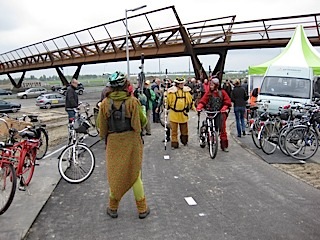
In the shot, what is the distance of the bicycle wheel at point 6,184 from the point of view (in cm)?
445

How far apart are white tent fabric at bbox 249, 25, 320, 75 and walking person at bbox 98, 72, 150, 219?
933cm

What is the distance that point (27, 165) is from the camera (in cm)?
554

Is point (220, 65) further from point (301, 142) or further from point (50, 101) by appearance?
point (301, 142)

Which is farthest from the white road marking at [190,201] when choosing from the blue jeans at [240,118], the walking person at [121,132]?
the blue jeans at [240,118]

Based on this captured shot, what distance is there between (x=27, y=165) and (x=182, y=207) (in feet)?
8.36

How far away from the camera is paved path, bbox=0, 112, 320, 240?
410 centimetres

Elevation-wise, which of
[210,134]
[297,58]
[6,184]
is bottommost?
[210,134]

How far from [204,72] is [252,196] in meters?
19.0

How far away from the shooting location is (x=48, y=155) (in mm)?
8367

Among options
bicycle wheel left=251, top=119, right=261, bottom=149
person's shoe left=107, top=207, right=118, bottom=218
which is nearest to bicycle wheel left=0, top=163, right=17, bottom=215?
person's shoe left=107, top=207, right=118, bottom=218

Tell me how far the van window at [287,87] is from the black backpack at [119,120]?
8.17 metres

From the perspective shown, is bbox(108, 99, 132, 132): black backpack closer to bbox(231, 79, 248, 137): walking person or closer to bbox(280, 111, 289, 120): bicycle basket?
bbox(280, 111, 289, 120): bicycle basket

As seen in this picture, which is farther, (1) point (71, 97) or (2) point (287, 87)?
(2) point (287, 87)

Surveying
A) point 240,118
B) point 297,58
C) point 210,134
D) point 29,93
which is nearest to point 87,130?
point 210,134
